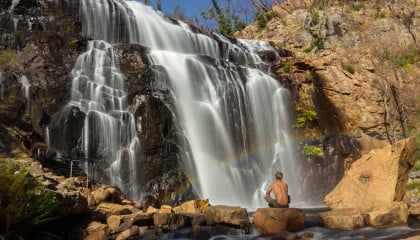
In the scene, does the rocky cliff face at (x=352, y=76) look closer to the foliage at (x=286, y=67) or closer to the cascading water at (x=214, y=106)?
the foliage at (x=286, y=67)

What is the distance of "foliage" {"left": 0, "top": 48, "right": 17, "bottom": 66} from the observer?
61.6ft

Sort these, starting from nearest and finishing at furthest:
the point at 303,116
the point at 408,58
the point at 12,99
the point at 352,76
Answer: the point at 12,99
the point at 303,116
the point at 352,76
the point at 408,58

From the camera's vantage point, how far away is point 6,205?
333 inches

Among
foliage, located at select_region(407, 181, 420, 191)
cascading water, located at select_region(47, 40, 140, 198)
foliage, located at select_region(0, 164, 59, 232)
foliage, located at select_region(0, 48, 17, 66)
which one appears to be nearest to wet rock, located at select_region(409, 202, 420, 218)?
foliage, located at select_region(407, 181, 420, 191)

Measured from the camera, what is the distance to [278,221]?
1100 centimetres

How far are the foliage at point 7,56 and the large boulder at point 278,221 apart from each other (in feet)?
46.9

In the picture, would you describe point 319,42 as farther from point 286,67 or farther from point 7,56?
point 7,56

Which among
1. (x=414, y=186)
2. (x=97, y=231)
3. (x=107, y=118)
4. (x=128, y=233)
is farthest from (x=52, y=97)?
(x=414, y=186)

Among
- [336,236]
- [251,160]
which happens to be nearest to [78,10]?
[251,160]

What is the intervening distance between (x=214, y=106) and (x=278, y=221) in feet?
39.2

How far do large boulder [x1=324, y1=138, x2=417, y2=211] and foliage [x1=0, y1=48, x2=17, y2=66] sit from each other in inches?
616

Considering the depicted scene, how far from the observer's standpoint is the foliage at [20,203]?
27.5ft

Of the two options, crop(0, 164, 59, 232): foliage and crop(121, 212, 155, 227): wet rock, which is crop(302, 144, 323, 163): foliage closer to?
crop(121, 212, 155, 227): wet rock

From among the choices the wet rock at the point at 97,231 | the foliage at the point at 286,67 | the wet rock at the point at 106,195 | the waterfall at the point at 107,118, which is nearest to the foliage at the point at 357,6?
the foliage at the point at 286,67
